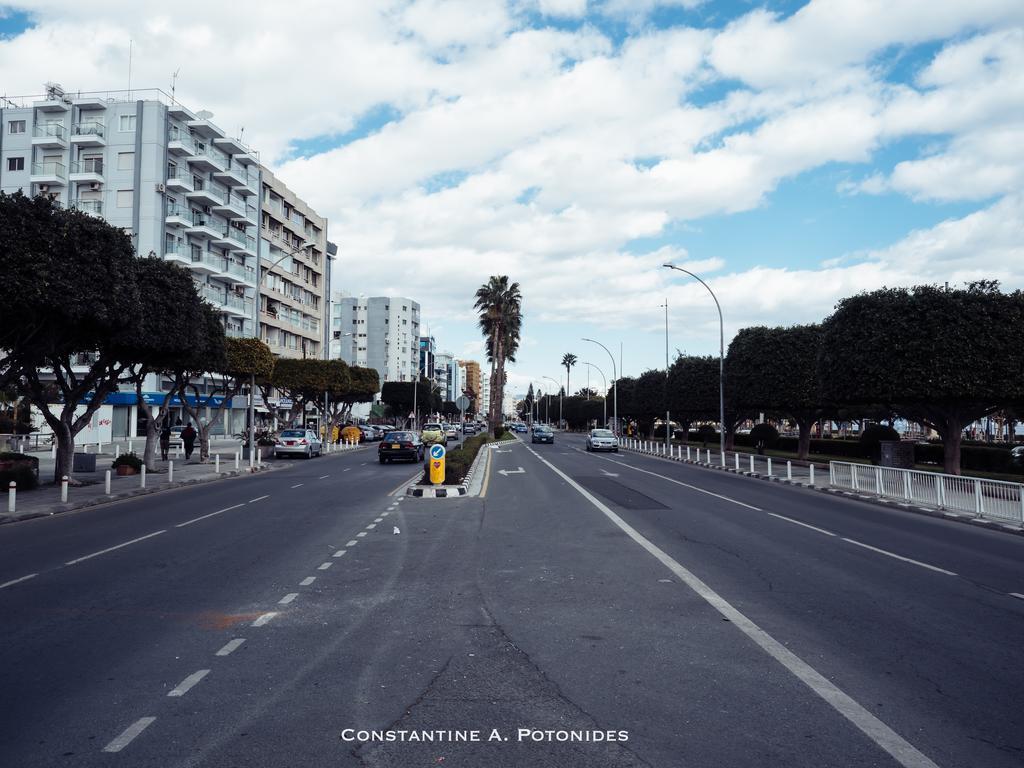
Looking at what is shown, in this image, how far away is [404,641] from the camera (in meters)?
6.09

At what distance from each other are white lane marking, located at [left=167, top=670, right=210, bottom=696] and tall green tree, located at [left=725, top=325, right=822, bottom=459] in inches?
1433

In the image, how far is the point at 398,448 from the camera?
3362 centimetres

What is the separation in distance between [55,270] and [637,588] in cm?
1436

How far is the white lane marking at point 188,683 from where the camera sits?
493 centimetres

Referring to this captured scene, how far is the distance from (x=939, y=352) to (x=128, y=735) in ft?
82.8

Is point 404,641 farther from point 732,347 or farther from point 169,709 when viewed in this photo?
point 732,347

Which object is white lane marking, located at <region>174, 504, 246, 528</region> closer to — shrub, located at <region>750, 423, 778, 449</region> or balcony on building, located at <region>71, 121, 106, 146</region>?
shrub, located at <region>750, 423, 778, 449</region>

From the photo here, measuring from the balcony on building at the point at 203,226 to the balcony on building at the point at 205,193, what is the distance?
962mm

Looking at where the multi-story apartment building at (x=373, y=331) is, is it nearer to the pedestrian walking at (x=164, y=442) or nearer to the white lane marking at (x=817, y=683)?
the pedestrian walking at (x=164, y=442)

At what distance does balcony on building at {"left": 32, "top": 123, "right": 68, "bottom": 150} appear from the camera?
4897cm

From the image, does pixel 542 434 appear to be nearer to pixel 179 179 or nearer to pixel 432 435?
pixel 432 435

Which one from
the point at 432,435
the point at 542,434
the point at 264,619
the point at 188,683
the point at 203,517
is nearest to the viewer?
the point at 188,683

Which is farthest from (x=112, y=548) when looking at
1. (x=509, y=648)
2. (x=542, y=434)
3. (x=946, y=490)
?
(x=542, y=434)

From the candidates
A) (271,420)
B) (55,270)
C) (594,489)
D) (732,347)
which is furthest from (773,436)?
(55,270)
